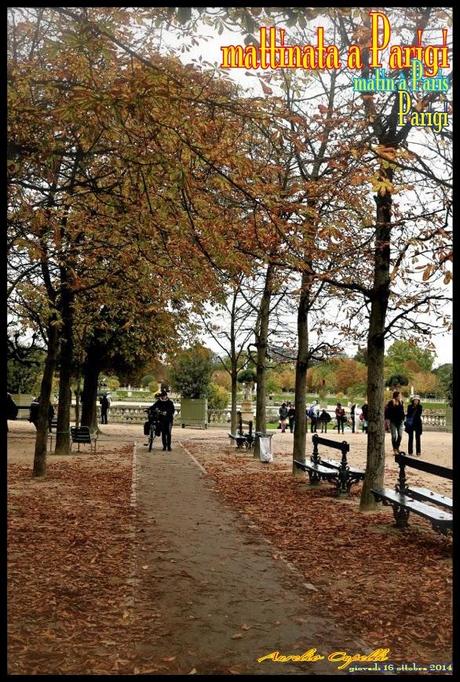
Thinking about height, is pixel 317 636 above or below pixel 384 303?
below

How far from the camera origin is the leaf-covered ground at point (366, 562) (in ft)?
16.6

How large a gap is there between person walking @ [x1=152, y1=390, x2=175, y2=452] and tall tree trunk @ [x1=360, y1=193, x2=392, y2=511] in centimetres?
1159

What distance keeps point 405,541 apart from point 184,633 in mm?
4173

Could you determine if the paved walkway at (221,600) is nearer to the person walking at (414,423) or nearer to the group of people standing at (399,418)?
the group of people standing at (399,418)

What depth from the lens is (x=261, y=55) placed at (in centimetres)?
641

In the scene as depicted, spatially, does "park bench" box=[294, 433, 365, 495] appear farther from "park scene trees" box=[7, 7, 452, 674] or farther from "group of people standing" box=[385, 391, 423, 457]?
"group of people standing" box=[385, 391, 423, 457]

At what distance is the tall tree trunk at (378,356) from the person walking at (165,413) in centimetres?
1159

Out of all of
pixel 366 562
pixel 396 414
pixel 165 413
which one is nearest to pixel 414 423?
pixel 396 414

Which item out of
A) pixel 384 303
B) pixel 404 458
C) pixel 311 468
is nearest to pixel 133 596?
pixel 404 458

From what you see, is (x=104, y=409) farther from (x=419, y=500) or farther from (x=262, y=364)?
(x=419, y=500)

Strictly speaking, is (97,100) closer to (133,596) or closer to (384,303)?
(133,596)

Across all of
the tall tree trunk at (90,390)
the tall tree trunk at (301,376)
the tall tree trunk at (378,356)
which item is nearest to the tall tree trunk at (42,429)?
the tall tree trunk at (301,376)

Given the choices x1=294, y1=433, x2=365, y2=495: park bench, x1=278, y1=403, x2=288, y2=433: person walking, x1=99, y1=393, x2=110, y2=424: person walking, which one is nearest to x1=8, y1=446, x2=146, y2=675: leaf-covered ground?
x1=294, y1=433, x2=365, y2=495: park bench
